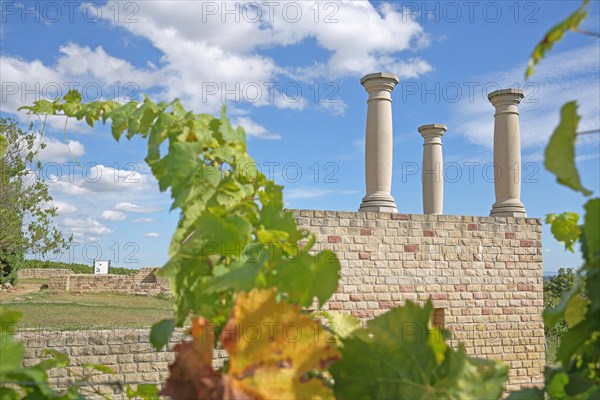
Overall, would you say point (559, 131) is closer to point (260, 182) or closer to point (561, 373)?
point (561, 373)

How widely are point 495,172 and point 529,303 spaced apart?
2.61 m

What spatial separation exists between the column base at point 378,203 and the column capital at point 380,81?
6.34 ft

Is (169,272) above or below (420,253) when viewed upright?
below

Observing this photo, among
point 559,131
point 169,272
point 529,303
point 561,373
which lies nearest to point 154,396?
point 169,272

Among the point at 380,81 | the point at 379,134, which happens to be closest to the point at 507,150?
the point at 379,134

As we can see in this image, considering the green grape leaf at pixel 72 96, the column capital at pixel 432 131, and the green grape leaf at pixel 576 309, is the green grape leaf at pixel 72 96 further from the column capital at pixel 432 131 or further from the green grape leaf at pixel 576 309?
the column capital at pixel 432 131

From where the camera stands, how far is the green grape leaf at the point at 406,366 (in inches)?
25.5

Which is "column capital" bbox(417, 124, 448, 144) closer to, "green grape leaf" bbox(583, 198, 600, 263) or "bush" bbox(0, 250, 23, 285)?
"green grape leaf" bbox(583, 198, 600, 263)

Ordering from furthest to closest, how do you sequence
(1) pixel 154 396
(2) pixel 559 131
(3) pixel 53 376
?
(3) pixel 53 376
(1) pixel 154 396
(2) pixel 559 131

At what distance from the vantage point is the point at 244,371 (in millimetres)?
612

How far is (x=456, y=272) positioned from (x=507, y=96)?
381cm

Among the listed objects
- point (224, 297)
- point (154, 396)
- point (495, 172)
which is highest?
point (495, 172)

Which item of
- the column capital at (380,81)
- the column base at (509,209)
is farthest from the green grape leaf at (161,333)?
the column base at (509,209)

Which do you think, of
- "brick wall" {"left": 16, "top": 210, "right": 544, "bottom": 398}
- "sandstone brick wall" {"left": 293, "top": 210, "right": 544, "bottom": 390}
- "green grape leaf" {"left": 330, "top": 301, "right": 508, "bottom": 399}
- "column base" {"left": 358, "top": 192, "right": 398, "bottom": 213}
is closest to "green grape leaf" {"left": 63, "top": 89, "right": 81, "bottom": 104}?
"green grape leaf" {"left": 330, "top": 301, "right": 508, "bottom": 399}
